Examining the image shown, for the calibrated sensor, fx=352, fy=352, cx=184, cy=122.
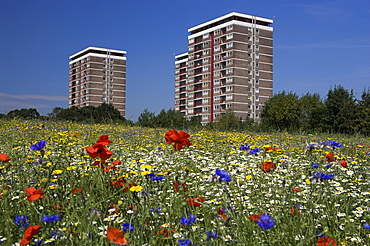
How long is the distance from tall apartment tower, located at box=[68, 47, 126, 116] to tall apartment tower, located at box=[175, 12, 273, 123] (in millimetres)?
27942

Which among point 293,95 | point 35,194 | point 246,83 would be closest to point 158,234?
point 35,194

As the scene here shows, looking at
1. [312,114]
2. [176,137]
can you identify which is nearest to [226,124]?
[176,137]

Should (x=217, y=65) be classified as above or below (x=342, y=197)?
above

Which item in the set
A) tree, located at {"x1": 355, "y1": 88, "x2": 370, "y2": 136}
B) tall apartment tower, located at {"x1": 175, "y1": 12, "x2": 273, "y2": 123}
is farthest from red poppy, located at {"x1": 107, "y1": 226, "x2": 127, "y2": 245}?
tall apartment tower, located at {"x1": 175, "y1": 12, "x2": 273, "y2": 123}

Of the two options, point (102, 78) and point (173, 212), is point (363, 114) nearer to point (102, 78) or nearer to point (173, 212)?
point (173, 212)

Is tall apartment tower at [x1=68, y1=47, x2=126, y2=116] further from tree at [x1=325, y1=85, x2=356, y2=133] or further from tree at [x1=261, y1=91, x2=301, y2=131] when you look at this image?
tree at [x1=325, y1=85, x2=356, y2=133]

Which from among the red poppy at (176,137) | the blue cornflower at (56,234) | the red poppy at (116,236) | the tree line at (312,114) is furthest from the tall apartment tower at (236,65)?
the red poppy at (116,236)

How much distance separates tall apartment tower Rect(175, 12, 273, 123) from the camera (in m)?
74.1

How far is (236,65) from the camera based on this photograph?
74188 mm

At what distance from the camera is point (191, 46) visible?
88250mm

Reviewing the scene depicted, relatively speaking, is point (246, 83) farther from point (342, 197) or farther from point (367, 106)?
point (342, 197)

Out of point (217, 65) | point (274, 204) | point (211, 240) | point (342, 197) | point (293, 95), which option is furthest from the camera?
point (217, 65)

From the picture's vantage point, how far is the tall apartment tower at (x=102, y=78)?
322 feet

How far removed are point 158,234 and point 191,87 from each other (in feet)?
283
